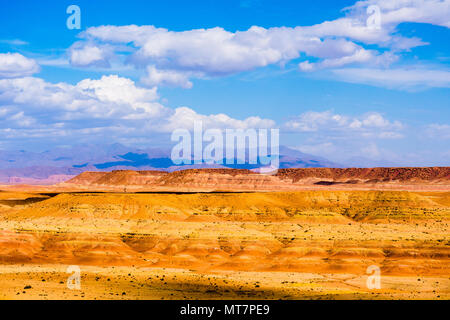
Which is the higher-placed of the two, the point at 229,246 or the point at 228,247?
the point at 229,246

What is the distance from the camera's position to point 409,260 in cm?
9412

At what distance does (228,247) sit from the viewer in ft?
359

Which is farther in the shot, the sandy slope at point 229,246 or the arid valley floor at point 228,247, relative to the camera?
the sandy slope at point 229,246

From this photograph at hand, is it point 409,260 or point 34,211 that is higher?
point 34,211

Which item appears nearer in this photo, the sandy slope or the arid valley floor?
the arid valley floor

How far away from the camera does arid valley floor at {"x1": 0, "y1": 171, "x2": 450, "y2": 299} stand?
69750 mm

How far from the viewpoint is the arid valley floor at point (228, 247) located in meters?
69.8
